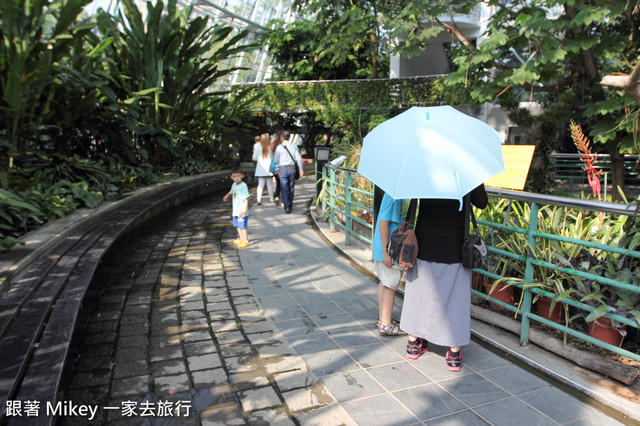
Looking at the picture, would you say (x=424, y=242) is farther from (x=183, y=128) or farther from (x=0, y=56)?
(x=183, y=128)

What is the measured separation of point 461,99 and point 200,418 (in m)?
15.2

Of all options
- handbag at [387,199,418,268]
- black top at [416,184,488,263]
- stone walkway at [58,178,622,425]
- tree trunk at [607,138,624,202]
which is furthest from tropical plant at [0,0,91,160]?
tree trunk at [607,138,624,202]

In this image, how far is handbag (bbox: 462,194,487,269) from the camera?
10.5 feet

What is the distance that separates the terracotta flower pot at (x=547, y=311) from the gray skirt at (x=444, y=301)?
71 cm

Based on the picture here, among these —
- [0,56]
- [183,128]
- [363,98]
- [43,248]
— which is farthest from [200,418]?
[363,98]

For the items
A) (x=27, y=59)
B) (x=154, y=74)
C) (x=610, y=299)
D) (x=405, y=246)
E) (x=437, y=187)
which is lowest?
(x=610, y=299)

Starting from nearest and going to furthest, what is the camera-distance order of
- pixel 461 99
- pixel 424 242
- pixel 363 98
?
pixel 424 242
pixel 461 99
pixel 363 98

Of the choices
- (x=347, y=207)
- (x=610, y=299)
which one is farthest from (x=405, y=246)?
(x=347, y=207)

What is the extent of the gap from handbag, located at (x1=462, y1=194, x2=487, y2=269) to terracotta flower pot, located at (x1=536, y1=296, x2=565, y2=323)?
32.7 inches

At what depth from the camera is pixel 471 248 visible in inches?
126

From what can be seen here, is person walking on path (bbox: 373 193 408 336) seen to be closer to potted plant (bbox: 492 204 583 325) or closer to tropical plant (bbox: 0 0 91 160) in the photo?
potted plant (bbox: 492 204 583 325)

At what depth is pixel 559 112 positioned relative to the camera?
373 inches

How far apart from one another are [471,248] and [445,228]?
0.23 meters

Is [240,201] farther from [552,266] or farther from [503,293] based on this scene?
[552,266]
